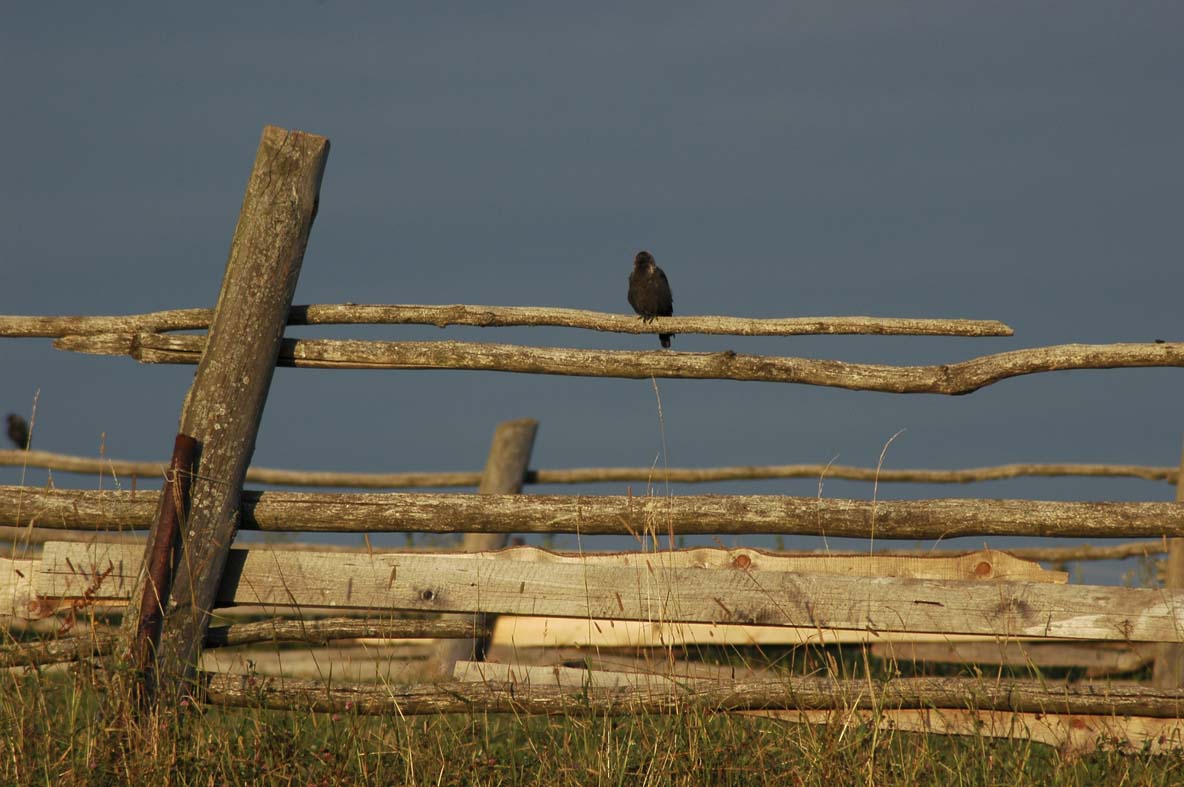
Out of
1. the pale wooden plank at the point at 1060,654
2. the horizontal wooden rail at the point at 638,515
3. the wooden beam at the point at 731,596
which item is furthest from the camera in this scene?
the pale wooden plank at the point at 1060,654

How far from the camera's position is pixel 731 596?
15.4ft

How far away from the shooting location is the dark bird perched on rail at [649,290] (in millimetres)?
7484

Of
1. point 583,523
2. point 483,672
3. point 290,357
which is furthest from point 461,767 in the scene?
point 290,357

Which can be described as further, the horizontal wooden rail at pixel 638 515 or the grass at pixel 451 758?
the horizontal wooden rail at pixel 638 515

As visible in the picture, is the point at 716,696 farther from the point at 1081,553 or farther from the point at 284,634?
the point at 1081,553

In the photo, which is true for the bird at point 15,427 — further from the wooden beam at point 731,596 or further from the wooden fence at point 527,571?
the wooden beam at point 731,596

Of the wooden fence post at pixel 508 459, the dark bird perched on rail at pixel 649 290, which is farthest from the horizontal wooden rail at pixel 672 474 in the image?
the dark bird perched on rail at pixel 649 290

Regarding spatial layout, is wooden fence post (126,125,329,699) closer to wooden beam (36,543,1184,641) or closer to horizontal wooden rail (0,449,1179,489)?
wooden beam (36,543,1184,641)

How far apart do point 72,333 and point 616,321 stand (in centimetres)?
268

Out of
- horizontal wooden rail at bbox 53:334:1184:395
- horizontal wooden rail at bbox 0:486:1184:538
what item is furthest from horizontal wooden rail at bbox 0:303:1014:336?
horizontal wooden rail at bbox 0:486:1184:538

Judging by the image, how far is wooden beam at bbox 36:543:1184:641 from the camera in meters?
4.70

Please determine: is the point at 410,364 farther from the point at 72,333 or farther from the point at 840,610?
the point at 840,610

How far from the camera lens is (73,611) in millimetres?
4410

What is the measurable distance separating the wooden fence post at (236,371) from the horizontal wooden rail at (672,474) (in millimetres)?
4762
